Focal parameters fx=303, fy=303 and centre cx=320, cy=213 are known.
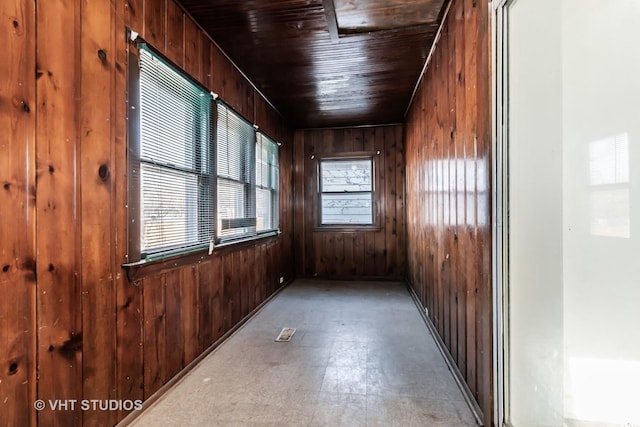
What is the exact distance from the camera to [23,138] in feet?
3.82

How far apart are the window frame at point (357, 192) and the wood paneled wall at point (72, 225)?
10.8 feet

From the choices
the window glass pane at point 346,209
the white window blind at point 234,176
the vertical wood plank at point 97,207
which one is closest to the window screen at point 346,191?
the window glass pane at point 346,209

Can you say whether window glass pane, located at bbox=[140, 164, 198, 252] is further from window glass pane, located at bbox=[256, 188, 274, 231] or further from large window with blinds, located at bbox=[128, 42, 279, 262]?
window glass pane, located at bbox=[256, 188, 274, 231]

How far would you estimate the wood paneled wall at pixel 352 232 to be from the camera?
196 inches

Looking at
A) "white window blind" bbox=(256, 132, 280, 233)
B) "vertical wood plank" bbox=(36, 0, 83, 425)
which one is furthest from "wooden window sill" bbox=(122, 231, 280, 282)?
"white window blind" bbox=(256, 132, 280, 233)

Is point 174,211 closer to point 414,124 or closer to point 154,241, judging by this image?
point 154,241

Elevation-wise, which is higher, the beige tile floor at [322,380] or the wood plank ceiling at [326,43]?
the wood plank ceiling at [326,43]

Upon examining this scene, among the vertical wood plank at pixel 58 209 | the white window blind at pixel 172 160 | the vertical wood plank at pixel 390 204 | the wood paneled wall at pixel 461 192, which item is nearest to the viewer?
the vertical wood plank at pixel 58 209

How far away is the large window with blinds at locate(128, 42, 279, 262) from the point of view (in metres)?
1.72

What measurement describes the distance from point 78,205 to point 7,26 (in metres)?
0.70

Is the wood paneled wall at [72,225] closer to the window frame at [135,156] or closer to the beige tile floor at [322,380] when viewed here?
the window frame at [135,156]

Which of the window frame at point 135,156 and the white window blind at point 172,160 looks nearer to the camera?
the window frame at point 135,156

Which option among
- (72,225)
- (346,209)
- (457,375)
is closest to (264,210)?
(346,209)

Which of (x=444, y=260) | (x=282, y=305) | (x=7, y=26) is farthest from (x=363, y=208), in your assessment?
(x=7, y=26)
